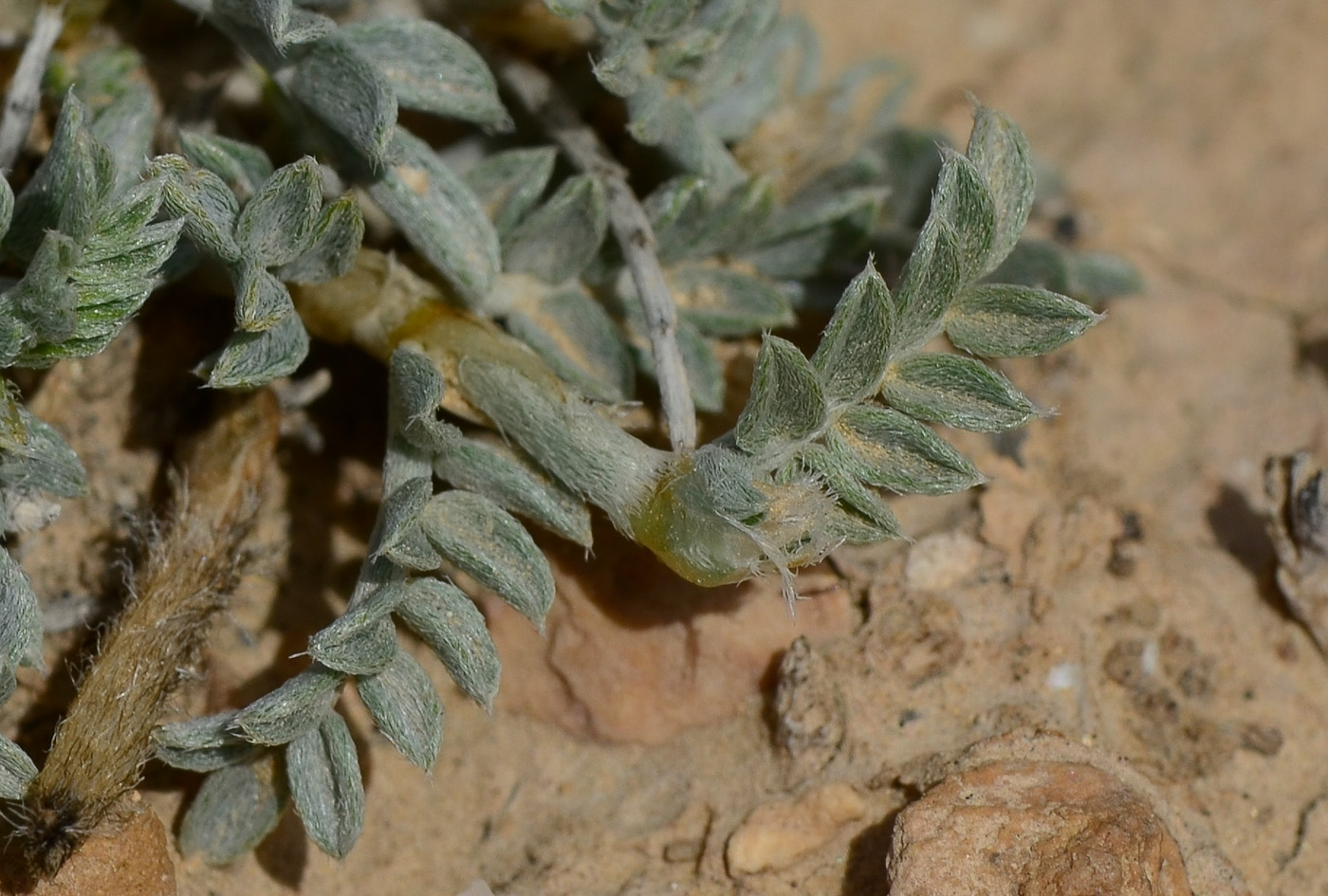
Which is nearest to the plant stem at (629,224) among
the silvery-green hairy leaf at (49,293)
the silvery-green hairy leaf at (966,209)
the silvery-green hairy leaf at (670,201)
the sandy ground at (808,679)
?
the silvery-green hairy leaf at (670,201)

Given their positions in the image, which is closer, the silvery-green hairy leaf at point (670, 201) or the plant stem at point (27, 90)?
the plant stem at point (27, 90)

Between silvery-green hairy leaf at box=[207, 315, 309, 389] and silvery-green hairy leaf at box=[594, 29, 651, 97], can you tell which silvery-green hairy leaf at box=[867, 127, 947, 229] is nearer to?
silvery-green hairy leaf at box=[594, 29, 651, 97]

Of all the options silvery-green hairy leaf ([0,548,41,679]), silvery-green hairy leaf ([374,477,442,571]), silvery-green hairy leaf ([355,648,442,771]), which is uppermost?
silvery-green hairy leaf ([374,477,442,571])

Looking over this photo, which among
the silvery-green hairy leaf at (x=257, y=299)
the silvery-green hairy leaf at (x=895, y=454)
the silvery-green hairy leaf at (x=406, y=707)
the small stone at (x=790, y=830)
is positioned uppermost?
the silvery-green hairy leaf at (x=257, y=299)

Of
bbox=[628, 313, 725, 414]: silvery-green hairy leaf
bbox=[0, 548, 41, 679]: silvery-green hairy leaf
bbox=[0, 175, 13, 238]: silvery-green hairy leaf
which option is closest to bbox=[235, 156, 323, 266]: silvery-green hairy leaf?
bbox=[0, 175, 13, 238]: silvery-green hairy leaf

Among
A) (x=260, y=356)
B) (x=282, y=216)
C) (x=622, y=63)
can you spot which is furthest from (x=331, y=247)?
(x=622, y=63)

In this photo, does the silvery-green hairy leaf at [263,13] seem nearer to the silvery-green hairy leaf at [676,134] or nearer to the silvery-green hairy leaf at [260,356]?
the silvery-green hairy leaf at [260,356]

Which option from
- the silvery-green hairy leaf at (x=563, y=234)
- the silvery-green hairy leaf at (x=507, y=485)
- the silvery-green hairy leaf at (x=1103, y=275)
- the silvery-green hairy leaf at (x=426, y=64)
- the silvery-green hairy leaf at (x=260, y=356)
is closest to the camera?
the silvery-green hairy leaf at (x=260, y=356)

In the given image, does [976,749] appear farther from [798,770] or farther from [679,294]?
[679,294]

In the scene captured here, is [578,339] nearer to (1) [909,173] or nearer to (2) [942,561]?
(2) [942,561]
